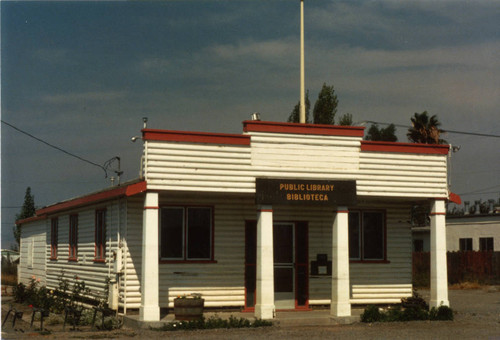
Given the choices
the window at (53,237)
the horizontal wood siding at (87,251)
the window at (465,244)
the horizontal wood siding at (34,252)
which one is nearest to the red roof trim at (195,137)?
the horizontal wood siding at (87,251)

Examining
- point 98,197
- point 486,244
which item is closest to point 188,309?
point 98,197

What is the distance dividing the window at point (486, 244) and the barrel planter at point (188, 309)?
91.4ft

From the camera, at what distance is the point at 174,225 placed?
1830 cm

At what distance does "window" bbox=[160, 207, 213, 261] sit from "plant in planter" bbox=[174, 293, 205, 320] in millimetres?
1772

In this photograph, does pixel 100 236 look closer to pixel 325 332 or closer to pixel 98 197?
pixel 98 197

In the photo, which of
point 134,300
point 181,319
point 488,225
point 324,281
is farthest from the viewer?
point 488,225

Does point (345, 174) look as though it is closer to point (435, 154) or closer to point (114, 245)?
point (435, 154)

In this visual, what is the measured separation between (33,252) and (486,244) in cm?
2492

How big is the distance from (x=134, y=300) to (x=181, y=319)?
178 centimetres

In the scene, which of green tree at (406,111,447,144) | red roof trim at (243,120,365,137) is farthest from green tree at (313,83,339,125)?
red roof trim at (243,120,365,137)

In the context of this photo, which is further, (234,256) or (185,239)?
(234,256)

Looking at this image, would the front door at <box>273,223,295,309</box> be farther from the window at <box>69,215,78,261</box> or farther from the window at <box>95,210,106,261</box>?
the window at <box>69,215,78,261</box>

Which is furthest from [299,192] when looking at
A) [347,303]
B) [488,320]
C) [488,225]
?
[488,225]

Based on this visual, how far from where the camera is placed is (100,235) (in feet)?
67.6
